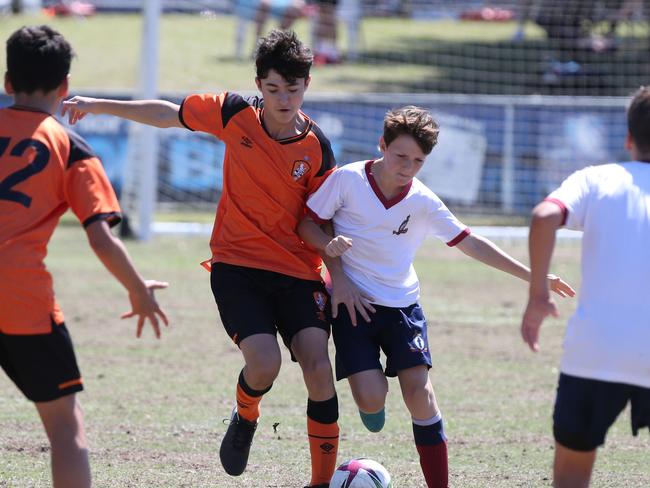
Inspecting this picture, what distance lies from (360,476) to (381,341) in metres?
0.55

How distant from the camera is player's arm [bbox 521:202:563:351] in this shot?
3.35 meters

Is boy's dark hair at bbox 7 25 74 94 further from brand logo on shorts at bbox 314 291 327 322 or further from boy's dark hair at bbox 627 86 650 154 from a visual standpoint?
boy's dark hair at bbox 627 86 650 154

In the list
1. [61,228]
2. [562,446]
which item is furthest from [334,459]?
[61,228]

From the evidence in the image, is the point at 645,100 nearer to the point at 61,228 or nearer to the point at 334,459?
the point at 334,459

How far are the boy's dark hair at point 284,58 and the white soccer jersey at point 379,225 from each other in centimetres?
45

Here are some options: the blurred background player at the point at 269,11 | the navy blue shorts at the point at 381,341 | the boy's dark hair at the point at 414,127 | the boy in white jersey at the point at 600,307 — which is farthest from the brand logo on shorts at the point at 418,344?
the blurred background player at the point at 269,11

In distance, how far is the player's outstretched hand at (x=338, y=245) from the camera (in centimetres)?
420

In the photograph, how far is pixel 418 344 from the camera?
Result: 4367mm

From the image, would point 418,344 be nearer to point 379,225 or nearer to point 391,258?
point 391,258

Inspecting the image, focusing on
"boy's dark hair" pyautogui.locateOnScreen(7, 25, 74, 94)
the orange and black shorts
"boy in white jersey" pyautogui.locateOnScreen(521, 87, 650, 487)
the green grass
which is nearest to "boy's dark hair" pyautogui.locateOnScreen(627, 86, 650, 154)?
"boy in white jersey" pyautogui.locateOnScreen(521, 87, 650, 487)

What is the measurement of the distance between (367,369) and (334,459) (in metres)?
0.43

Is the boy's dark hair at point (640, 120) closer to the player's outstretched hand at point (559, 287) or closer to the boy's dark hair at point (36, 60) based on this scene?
the player's outstretched hand at point (559, 287)

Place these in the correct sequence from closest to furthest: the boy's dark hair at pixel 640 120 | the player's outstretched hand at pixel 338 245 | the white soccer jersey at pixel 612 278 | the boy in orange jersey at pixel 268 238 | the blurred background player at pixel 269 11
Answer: the white soccer jersey at pixel 612 278 < the boy's dark hair at pixel 640 120 < the player's outstretched hand at pixel 338 245 < the boy in orange jersey at pixel 268 238 < the blurred background player at pixel 269 11

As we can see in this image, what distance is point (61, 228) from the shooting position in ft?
44.0
